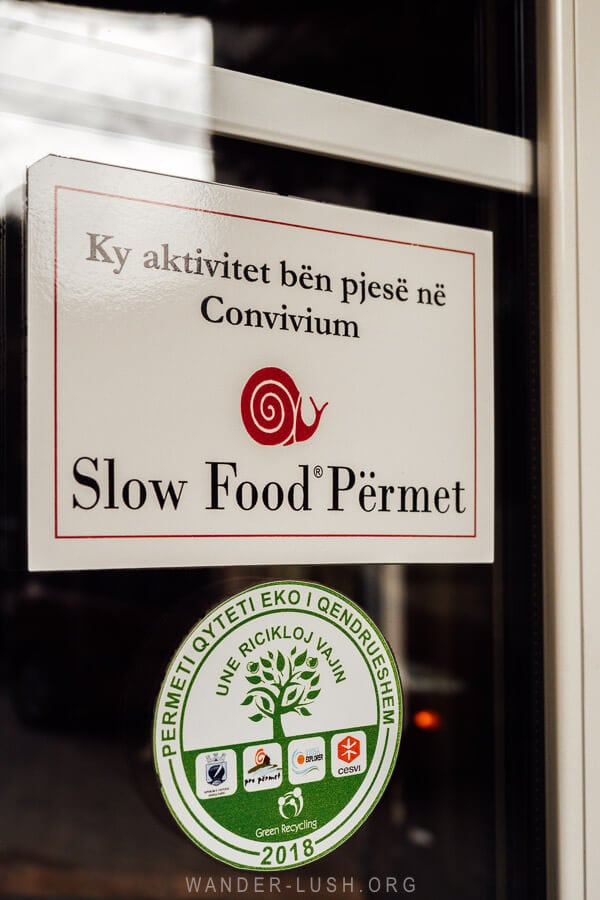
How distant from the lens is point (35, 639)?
2.68ft

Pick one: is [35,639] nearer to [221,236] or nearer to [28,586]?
[28,586]

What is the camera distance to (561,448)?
1045 millimetres

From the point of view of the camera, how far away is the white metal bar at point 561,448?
3.37 ft

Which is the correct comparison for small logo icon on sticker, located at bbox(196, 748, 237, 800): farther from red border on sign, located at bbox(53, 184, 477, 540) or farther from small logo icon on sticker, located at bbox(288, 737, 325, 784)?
red border on sign, located at bbox(53, 184, 477, 540)

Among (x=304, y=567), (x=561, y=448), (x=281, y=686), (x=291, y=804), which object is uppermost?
(x=561, y=448)

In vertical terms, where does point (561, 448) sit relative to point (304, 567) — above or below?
above

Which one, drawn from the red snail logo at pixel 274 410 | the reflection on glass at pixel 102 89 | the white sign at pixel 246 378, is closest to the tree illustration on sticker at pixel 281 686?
→ the white sign at pixel 246 378

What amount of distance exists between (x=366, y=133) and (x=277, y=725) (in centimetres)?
70

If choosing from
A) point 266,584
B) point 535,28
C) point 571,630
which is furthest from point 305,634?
point 535,28

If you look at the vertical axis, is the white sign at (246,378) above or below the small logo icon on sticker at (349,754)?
above

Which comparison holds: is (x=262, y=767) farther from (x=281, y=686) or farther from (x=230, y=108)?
(x=230, y=108)

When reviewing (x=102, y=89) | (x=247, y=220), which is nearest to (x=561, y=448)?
(x=247, y=220)

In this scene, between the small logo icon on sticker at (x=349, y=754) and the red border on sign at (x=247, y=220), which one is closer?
the red border on sign at (x=247, y=220)

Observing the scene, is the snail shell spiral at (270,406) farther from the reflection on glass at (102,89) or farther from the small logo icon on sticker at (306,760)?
the small logo icon on sticker at (306,760)
